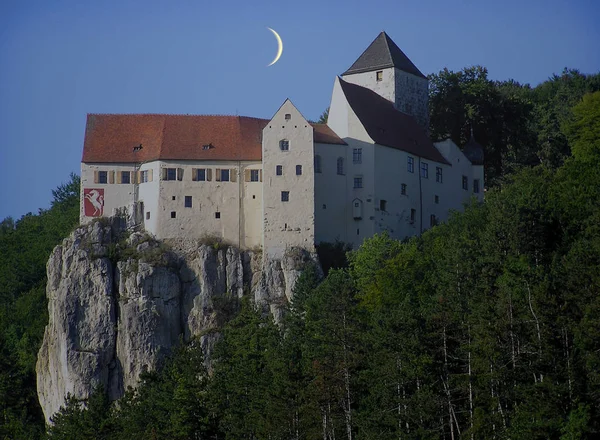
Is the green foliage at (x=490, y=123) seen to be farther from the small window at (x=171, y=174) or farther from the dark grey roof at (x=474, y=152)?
the small window at (x=171, y=174)

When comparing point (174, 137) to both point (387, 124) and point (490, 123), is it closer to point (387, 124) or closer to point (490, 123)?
point (387, 124)

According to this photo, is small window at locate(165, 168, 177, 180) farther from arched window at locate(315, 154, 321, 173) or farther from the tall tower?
the tall tower

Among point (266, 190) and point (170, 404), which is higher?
point (266, 190)

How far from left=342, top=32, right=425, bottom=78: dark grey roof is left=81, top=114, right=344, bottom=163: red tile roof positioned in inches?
385

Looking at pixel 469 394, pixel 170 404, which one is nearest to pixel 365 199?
pixel 170 404

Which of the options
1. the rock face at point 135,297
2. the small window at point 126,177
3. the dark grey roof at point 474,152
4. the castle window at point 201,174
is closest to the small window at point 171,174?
the castle window at point 201,174

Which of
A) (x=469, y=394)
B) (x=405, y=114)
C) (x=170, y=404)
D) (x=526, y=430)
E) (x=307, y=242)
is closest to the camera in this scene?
(x=526, y=430)

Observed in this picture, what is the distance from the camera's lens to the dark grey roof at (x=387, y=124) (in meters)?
87.8

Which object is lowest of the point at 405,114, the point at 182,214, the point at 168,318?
the point at 168,318

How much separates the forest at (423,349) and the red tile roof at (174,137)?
8.12 m

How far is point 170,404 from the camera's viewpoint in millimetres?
71688

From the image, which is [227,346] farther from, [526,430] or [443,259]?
[526,430]

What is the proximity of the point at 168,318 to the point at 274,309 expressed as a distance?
6.60m

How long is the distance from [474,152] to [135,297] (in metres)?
24.7
